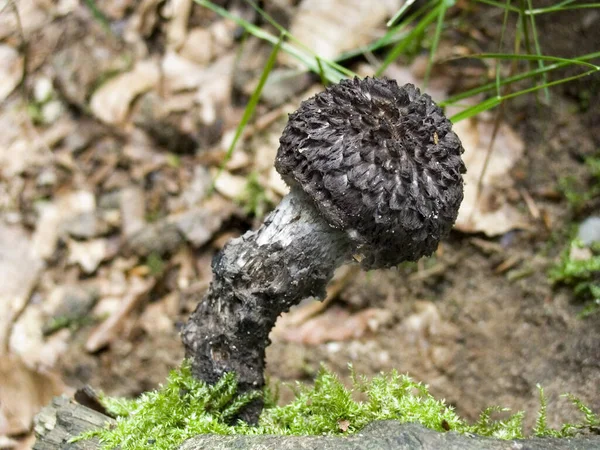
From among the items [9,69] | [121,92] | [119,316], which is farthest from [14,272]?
[9,69]

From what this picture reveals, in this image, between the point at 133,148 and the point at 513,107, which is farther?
the point at 133,148

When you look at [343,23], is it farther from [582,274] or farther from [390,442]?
[390,442]

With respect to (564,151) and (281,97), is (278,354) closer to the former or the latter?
(281,97)

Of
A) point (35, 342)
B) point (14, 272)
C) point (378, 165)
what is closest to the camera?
point (378, 165)

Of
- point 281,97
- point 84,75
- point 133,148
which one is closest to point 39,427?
point 133,148

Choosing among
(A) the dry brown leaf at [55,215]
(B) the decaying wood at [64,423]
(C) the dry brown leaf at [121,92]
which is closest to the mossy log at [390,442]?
(B) the decaying wood at [64,423]

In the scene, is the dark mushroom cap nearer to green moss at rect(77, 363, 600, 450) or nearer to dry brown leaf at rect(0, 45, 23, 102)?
green moss at rect(77, 363, 600, 450)
